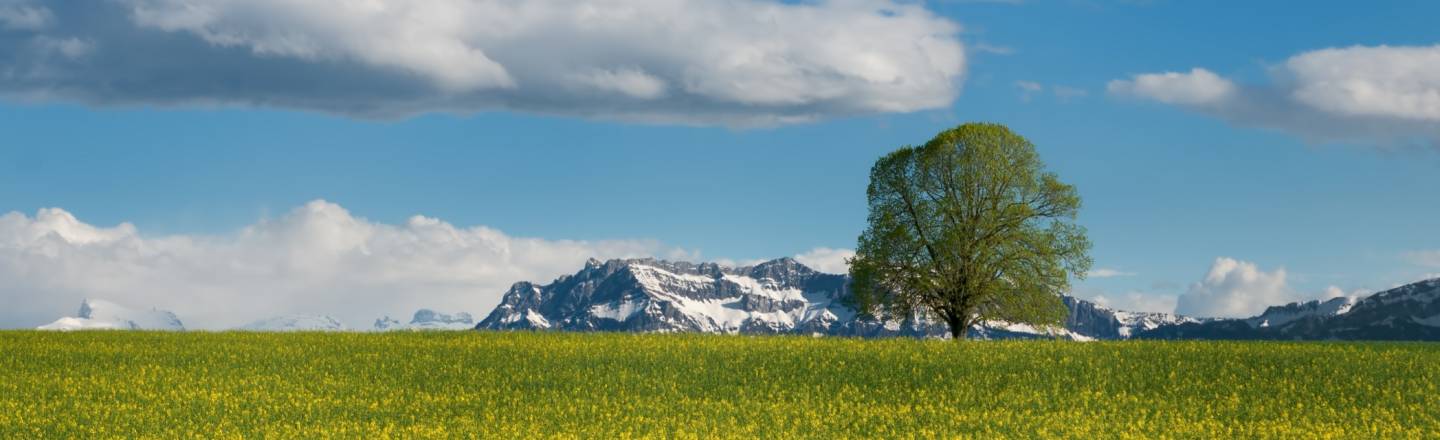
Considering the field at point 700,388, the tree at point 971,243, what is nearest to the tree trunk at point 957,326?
the tree at point 971,243

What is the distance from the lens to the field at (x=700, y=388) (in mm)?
27672

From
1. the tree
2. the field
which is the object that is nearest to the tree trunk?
the tree

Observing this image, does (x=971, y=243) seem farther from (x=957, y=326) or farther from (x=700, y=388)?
(x=700, y=388)

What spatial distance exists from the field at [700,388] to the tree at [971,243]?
1237cm

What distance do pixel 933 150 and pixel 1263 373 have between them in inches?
838

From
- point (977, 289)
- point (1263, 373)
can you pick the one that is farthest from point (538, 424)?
point (977, 289)

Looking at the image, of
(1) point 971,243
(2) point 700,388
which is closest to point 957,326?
(1) point 971,243

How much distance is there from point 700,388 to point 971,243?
2363 centimetres

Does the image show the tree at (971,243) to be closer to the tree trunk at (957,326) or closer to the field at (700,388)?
the tree trunk at (957,326)

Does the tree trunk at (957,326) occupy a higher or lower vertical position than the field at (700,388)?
higher

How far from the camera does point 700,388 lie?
33125 millimetres

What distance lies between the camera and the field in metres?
27.7

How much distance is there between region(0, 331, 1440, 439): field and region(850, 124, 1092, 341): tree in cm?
1237

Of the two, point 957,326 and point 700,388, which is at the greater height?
point 957,326
